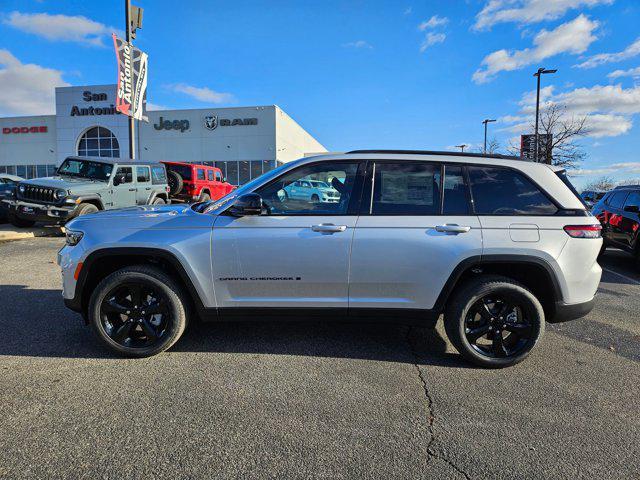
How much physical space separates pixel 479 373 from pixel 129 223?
3.18m

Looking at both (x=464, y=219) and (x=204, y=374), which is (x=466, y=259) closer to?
(x=464, y=219)

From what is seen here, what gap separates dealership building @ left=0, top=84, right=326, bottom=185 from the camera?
36844 mm

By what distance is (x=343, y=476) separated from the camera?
224 centimetres

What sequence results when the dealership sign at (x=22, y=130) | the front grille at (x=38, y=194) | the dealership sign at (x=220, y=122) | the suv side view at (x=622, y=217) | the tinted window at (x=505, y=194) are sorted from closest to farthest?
the tinted window at (x=505, y=194) < the suv side view at (x=622, y=217) < the front grille at (x=38, y=194) < the dealership sign at (x=220, y=122) < the dealership sign at (x=22, y=130)

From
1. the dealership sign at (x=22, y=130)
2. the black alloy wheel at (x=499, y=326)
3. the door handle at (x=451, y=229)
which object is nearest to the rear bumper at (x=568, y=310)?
the black alloy wheel at (x=499, y=326)

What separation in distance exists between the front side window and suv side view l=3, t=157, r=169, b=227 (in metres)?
8.42

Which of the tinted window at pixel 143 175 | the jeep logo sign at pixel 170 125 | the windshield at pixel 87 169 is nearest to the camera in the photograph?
the windshield at pixel 87 169

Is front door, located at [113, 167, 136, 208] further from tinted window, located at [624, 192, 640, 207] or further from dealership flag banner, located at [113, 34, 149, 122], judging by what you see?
tinted window, located at [624, 192, 640, 207]

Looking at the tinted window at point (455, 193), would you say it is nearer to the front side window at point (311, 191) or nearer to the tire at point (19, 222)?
the front side window at point (311, 191)

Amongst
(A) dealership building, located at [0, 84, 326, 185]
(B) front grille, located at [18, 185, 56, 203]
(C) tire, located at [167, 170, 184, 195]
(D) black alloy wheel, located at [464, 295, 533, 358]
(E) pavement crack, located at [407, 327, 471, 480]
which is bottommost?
(E) pavement crack, located at [407, 327, 471, 480]

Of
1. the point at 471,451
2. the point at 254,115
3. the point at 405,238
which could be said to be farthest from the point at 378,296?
the point at 254,115

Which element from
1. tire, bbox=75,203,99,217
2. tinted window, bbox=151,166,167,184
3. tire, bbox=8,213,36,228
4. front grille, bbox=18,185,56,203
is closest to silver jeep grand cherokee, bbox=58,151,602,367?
tire, bbox=75,203,99,217

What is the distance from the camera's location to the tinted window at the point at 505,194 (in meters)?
3.56

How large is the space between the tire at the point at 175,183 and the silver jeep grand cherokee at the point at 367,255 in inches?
526
